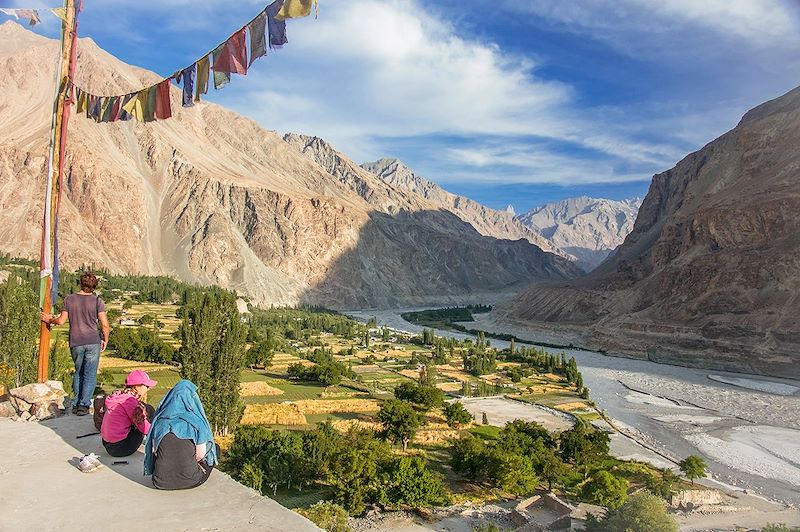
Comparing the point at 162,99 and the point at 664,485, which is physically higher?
the point at 162,99

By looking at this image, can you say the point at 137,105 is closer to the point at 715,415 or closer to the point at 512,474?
the point at 512,474

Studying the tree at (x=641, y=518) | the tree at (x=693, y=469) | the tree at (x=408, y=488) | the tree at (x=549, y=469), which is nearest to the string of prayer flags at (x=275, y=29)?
the tree at (x=641, y=518)

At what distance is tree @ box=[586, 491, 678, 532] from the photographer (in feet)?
55.4

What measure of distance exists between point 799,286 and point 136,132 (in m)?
139

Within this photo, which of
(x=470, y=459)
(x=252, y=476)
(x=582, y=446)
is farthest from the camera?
(x=582, y=446)

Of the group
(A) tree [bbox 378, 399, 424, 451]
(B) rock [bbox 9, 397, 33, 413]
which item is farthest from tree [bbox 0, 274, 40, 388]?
(A) tree [bbox 378, 399, 424, 451]

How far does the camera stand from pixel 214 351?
82.9ft

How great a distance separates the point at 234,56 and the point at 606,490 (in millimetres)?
21979

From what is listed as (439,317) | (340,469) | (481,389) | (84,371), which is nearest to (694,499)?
(340,469)

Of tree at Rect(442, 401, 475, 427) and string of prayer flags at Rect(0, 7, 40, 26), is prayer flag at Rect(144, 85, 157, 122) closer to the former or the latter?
string of prayer flags at Rect(0, 7, 40, 26)

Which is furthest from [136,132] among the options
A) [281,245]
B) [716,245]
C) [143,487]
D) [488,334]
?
[143,487]

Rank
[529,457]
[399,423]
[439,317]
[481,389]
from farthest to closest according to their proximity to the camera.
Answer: [439,317] < [481,389] < [399,423] < [529,457]

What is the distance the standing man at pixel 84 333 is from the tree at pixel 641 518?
15.3 meters

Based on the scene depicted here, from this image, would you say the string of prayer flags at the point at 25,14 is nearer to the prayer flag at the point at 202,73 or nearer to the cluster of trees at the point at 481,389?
the prayer flag at the point at 202,73
